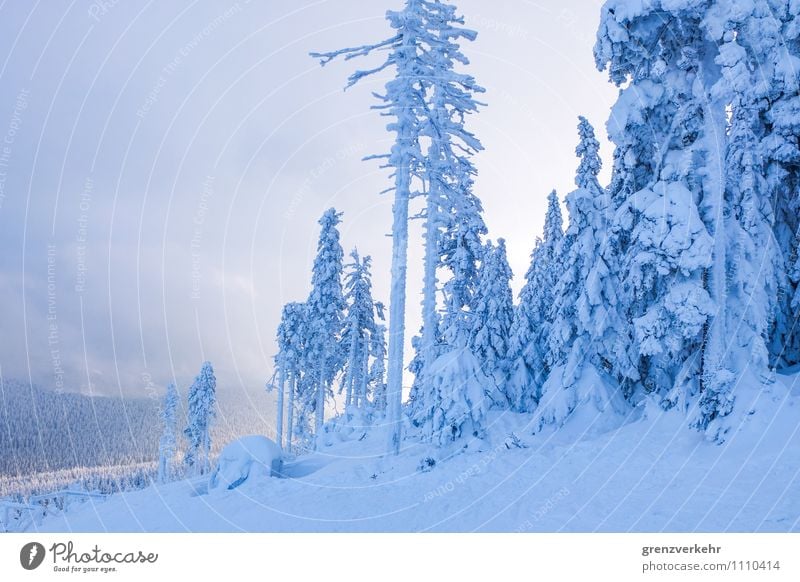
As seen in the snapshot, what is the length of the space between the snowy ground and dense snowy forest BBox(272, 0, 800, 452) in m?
0.88

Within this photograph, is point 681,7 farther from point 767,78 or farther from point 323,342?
point 323,342

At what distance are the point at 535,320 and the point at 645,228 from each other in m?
12.8

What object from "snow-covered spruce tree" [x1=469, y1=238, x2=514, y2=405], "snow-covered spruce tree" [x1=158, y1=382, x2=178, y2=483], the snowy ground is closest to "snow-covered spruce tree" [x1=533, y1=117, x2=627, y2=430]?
the snowy ground


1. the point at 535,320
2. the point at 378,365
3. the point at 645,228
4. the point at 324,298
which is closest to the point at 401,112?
the point at 645,228

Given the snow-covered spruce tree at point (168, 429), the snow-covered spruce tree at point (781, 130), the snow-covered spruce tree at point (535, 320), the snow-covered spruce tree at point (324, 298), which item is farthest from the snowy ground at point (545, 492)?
the snow-covered spruce tree at point (168, 429)

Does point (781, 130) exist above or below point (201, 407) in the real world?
above

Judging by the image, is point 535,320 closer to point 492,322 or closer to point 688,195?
point 492,322

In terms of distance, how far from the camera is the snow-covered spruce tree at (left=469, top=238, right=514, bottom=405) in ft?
80.2

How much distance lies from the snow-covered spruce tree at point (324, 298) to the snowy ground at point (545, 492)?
21.7m

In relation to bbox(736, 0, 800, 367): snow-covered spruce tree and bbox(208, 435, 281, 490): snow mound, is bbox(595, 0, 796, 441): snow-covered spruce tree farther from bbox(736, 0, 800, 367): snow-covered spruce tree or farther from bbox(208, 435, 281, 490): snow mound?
bbox(208, 435, 281, 490): snow mound

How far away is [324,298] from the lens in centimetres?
3919

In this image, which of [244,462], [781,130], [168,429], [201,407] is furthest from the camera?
[168,429]

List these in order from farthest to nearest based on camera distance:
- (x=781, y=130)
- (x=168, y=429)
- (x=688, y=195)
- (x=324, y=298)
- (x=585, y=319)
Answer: (x=168, y=429) → (x=324, y=298) → (x=585, y=319) → (x=781, y=130) → (x=688, y=195)
